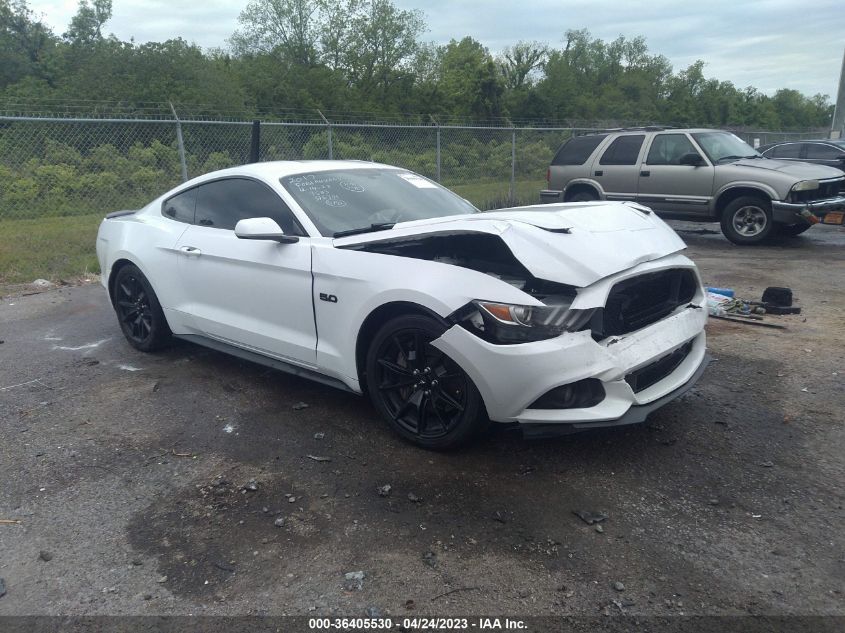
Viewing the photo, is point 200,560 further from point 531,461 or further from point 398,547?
Answer: point 531,461

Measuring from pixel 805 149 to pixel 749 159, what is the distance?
6090mm

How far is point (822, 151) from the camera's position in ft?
51.0

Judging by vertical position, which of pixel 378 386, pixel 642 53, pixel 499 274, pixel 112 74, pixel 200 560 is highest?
pixel 642 53

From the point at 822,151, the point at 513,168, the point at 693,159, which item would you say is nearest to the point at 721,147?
the point at 693,159

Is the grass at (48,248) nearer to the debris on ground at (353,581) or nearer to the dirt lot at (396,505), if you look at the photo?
the dirt lot at (396,505)

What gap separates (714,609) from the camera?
97.3 inches

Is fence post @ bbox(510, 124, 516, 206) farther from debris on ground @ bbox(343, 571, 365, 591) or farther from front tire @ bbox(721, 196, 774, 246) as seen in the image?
debris on ground @ bbox(343, 571, 365, 591)

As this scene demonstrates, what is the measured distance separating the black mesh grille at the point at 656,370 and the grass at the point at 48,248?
802 cm

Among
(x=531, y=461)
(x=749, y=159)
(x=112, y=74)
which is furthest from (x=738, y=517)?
(x=112, y=74)

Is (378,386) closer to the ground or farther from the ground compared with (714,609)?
farther from the ground

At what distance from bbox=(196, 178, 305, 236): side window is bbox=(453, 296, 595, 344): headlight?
60.9 inches

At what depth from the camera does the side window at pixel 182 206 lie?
17.1ft

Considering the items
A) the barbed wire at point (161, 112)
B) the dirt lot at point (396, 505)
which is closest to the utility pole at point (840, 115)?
the barbed wire at point (161, 112)

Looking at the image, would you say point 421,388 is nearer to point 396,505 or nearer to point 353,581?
point 396,505
